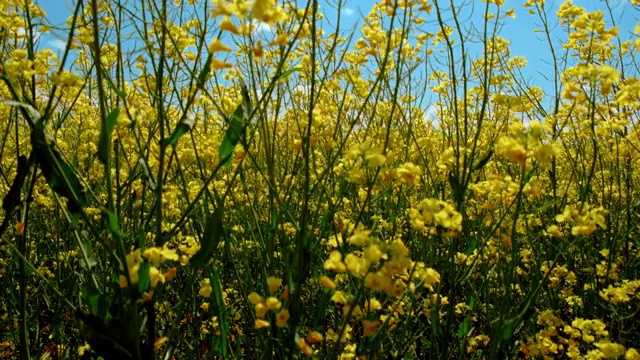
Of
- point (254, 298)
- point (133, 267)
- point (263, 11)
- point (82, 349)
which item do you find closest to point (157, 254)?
point (133, 267)

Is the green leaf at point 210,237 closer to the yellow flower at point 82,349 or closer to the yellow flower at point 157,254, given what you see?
the yellow flower at point 157,254

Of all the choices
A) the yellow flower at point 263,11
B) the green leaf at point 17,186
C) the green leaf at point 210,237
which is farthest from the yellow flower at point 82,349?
the yellow flower at point 263,11

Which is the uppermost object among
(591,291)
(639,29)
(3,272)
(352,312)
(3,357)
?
(639,29)

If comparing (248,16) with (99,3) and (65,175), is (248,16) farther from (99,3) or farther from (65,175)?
(99,3)

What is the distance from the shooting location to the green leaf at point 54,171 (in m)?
1.11

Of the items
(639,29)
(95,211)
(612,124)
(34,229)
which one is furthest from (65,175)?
(34,229)

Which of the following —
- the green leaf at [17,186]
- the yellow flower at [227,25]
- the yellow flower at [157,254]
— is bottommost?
the yellow flower at [157,254]

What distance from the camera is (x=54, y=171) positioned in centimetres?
115

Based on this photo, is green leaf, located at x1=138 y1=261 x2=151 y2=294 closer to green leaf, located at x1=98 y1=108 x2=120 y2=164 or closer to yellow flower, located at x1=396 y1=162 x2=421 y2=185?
green leaf, located at x1=98 y1=108 x2=120 y2=164

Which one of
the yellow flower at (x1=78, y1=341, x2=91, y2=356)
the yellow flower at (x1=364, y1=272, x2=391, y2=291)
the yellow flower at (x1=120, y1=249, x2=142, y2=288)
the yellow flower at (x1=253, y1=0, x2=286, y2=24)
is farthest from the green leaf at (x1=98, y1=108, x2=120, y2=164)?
the yellow flower at (x1=78, y1=341, x2=91, y2=356)

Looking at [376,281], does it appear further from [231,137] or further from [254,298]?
[231,137]

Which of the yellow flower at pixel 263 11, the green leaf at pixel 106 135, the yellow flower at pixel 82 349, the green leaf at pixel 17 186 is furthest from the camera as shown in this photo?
the yellow flower at pixel 82 349

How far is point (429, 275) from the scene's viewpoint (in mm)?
1249

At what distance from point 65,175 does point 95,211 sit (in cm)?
152
